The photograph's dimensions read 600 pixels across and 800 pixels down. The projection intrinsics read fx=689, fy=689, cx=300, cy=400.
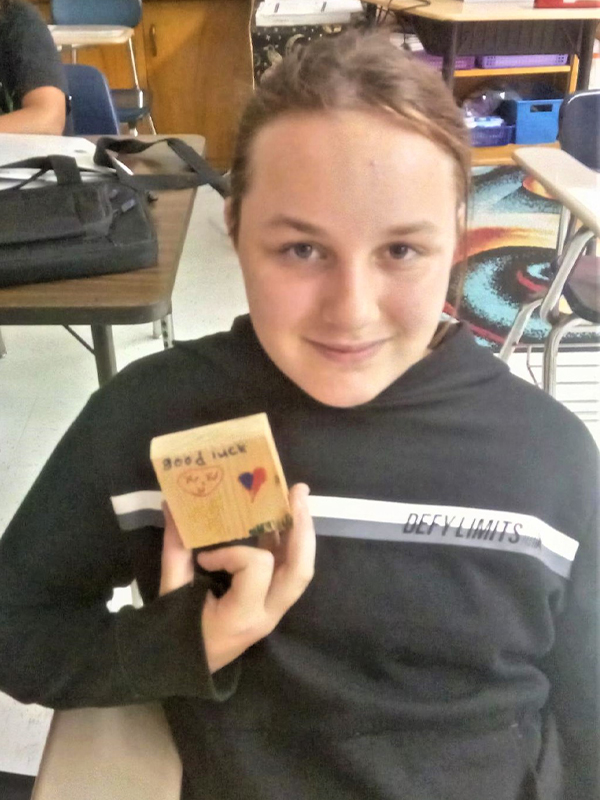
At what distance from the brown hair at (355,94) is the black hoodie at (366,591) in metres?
0.17

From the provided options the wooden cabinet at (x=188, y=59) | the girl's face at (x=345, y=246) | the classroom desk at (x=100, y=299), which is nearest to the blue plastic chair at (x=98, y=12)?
the wooden cabinet at (x=188, y=59)

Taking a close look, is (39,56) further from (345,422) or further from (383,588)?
(383,588)

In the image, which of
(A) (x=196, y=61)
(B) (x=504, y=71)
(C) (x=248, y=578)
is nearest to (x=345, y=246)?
(C) (x=248, y=578)

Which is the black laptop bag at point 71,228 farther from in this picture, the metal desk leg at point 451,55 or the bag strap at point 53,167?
the metal desk leg at point 451,55

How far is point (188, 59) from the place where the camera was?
11.9 ft

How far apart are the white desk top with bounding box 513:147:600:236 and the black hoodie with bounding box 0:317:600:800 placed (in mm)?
600

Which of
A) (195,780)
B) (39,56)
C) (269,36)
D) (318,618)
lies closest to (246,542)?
(318,618)

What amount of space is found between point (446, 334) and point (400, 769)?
1.37 feet

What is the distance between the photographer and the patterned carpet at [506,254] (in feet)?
7.63

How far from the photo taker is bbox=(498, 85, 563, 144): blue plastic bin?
3467 millimetres

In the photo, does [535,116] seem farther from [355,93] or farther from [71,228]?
[355,93]

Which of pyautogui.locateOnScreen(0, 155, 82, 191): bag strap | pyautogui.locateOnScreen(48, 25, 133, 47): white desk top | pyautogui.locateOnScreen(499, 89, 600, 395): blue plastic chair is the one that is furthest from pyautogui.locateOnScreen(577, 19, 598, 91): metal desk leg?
pyautogui.locateOnScreen(0, 155, 82, 191): bag strap

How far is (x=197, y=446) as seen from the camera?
0.48 m

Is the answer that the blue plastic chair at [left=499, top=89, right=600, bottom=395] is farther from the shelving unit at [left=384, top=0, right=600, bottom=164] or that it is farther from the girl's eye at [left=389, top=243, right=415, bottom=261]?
the shelving unit at [left=384, top=0, right=600, bottom=164]
